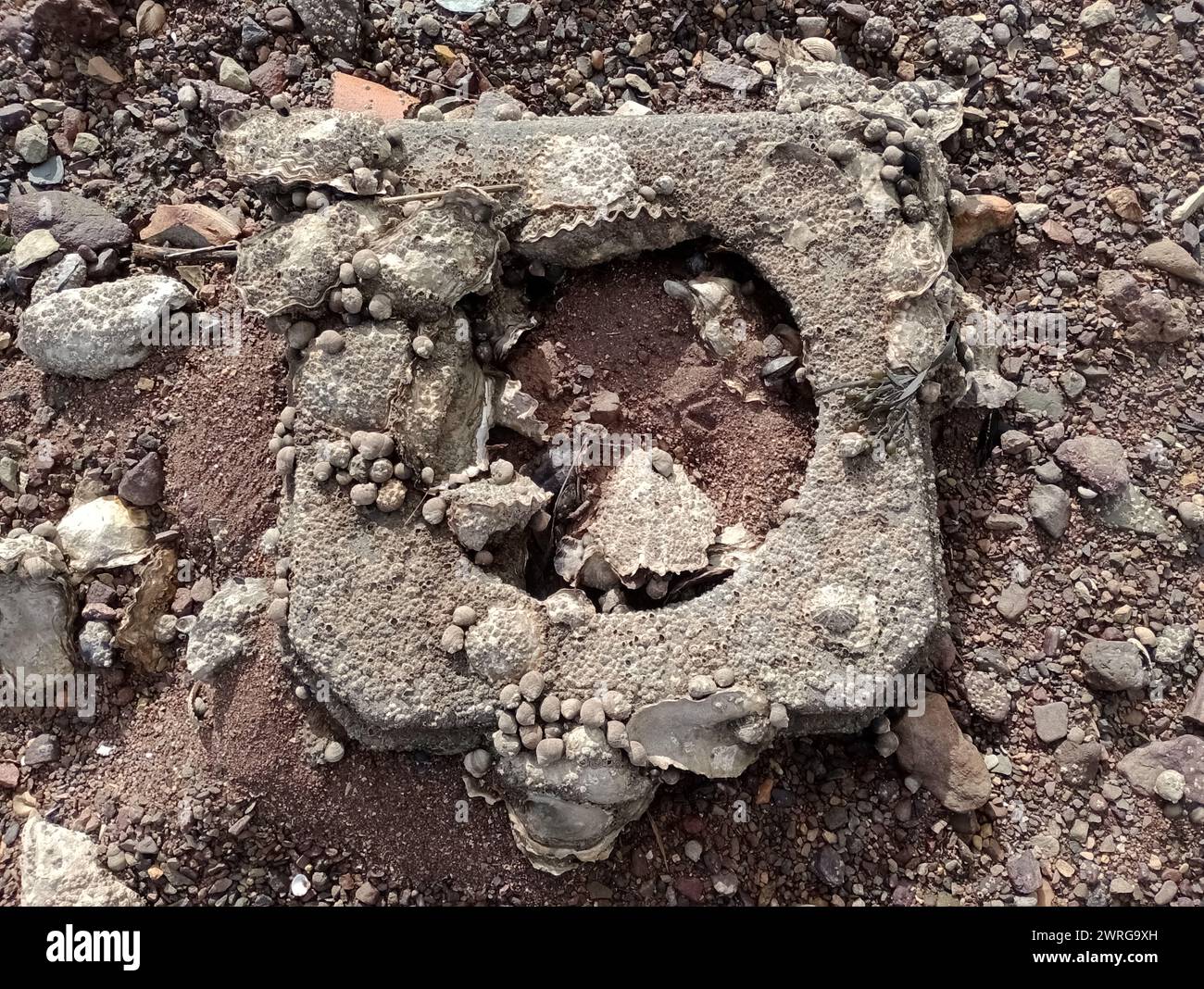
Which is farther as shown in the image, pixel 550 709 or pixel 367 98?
pixel 367 98

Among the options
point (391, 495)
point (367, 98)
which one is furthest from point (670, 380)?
point (367, 98)

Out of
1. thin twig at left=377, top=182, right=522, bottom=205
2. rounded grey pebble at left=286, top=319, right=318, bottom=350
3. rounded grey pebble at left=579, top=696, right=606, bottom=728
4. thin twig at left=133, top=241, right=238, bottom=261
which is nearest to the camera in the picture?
rounded grey pebble at left=579, top=696, right=606, bottom=728

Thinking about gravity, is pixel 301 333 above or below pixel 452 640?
above

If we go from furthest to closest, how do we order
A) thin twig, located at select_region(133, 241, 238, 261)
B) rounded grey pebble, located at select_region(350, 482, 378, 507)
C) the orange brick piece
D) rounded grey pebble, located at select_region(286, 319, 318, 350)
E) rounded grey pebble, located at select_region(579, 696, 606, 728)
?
the orange brick piece, thin twig, located at select_region(133, 241, 238, 261), rounded grey pebble, located at select_region(286, 319, 318, 350), rounded grey pebble, located at select_region(350, 482, 378, 507), rounded grey pebble, located at select_region(579, 696, 606, 728)

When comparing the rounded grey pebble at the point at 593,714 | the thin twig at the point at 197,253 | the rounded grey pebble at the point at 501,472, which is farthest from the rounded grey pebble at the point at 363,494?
the thin twig at the point at 197,253

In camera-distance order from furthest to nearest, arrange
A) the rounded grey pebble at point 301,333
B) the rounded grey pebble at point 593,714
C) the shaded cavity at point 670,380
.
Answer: the shaded cavity at point 670,380 < the rounded grey pebble at point 301,333 < the rounded grey pebble at point 593,714

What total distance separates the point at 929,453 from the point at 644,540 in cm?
127

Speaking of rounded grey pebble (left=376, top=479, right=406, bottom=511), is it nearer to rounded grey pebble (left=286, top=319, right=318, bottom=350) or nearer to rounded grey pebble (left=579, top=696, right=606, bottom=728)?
rounded grey pebble (left=286, top=319, right=318, bottom=350)

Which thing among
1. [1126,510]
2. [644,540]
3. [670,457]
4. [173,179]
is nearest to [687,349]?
[670,457]

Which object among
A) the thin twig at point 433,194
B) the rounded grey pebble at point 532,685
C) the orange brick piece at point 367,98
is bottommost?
the rounded grey pebble at point 532,685

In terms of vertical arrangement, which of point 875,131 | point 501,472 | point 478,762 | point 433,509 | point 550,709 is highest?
point 875,131

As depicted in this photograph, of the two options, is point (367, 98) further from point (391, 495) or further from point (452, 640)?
point (452, 640)

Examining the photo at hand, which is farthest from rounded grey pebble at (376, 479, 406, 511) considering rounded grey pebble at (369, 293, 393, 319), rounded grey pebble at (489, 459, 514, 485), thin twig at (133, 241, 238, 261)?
thin twig at (133, 241, 238, 261)

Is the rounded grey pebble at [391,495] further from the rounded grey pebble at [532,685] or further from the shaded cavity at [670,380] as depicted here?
the rounded grey pebble at [532,685]
